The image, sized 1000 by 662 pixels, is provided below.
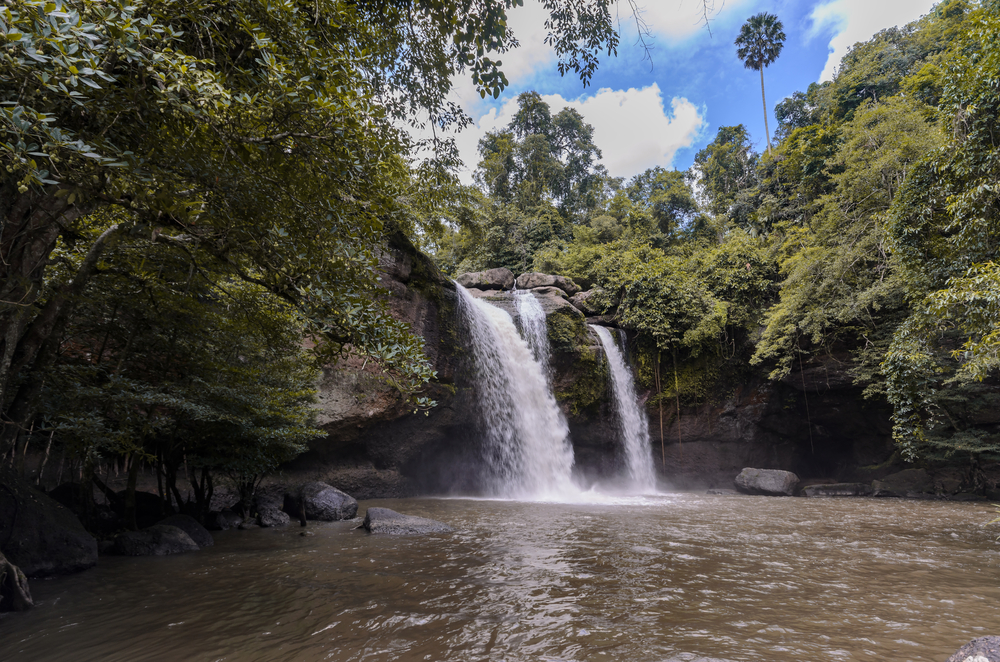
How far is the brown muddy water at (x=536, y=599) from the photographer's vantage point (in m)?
3.14

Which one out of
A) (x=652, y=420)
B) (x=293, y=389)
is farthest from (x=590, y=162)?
(x=293, y=389)

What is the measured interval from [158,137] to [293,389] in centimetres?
540

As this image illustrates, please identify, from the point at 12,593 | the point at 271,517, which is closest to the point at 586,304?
the point at 271,517

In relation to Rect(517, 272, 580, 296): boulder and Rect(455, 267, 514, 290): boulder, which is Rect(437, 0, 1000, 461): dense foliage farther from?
Rect(455, 267, 514, 290): boulder

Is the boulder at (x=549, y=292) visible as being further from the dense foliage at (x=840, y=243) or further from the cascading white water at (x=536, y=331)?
the dense foliage at (x=840, y=243)

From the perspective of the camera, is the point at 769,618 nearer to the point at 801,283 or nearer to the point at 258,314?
the point at 258,314

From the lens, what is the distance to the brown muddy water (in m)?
3.14

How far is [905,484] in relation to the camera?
13.6 meters

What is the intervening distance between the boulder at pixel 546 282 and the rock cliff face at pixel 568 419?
62 millimetres

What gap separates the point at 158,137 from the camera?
128 inches

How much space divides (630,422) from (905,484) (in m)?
8.00

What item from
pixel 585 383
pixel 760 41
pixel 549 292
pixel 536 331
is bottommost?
pixel 585 383

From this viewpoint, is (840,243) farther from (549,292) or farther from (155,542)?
(155,542)

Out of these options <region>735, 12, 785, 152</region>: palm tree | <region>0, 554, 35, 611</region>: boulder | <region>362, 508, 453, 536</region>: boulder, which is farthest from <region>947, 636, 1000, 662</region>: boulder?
<region>735, 12, 785, 152</region>: palm tree
